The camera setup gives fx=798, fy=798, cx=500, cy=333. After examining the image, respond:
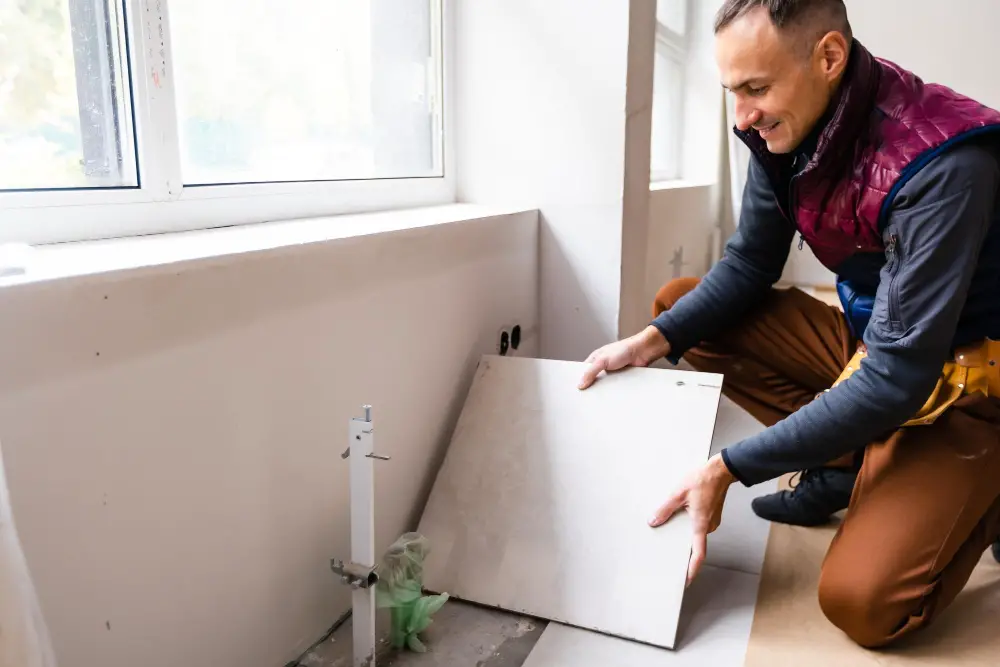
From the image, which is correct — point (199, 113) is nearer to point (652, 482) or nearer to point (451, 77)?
point (451, 77)

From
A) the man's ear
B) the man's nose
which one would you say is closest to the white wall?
the man's nose

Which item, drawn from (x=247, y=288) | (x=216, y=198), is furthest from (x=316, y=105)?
(x=247, y=288)

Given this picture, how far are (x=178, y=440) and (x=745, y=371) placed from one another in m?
1.19

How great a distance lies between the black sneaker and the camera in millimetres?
1607

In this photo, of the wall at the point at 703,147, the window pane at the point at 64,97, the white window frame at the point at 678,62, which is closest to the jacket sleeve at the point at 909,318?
the window pane at the point at 64,97

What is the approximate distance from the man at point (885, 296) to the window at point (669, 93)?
1.95 m

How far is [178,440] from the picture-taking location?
3.14 ft

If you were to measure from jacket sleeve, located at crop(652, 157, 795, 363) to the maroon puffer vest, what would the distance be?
24 cm

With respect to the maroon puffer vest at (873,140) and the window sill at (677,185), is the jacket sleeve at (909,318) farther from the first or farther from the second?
the window sill at (677,185)

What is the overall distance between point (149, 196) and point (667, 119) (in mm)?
2686

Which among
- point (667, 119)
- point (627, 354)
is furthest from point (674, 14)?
point (627, 354)

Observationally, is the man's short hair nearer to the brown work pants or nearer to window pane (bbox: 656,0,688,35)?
the brown work pants

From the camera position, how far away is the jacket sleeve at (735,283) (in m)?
1.58

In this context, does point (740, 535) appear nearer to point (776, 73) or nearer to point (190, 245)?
point (776, 73)
